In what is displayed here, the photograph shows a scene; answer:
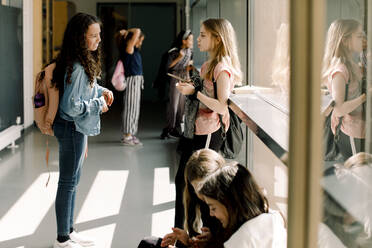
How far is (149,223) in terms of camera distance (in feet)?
17.2

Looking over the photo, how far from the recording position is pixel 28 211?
18.2 ft

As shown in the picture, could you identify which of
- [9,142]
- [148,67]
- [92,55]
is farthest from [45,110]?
[148,67]

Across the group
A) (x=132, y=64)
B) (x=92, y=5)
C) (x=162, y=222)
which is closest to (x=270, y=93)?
(x=162, y=222)

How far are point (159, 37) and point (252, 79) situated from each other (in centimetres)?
1251

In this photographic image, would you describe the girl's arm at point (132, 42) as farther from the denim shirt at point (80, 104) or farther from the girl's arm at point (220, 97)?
the girl's arm at point (220, 97)

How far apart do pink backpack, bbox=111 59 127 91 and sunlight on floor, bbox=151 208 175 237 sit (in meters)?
3.89

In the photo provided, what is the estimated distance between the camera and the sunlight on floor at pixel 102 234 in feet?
15.5

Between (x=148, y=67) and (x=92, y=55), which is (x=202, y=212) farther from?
(x=148, y=67)

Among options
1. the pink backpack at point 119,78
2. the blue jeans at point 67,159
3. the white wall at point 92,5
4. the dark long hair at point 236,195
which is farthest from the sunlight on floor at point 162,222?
the white wall at point 92,5

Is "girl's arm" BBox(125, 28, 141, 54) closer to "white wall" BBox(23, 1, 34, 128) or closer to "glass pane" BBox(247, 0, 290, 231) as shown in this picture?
"white wall" BBox(23, 1, 34, 128)

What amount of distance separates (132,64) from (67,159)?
5.17m

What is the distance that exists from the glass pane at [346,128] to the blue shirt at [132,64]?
8083 millimetres

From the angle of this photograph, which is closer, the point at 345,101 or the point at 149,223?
the point at 345,101

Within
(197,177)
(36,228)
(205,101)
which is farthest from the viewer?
(36,228)
